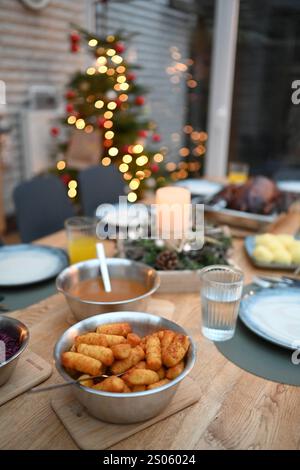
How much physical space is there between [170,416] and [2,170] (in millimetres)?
3313

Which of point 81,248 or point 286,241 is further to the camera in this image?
point 286,241

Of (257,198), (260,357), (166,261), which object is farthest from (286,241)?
(260,357)

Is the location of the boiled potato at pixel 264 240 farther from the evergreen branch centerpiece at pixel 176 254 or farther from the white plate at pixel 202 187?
the white plate at pixel 202 187

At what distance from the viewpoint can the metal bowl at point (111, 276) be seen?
3.01 feet

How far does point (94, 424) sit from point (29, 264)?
737mm

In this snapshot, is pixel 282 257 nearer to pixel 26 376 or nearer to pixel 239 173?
pixel 26 376

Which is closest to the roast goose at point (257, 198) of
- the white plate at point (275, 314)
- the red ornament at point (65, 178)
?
the white plate at point (275, 314)

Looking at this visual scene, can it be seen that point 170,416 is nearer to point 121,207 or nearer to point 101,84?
point 121,207

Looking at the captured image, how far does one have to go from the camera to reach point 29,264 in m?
1.33

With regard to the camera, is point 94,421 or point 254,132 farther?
point 254,132

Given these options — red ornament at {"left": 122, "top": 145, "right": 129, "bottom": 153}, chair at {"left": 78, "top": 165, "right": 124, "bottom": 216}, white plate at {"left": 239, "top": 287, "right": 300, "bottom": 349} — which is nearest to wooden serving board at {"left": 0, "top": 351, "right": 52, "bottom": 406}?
white plate at {"left": 239, "top": 287, "right": 300, "bottom": 349}

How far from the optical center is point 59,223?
6.33 feet
